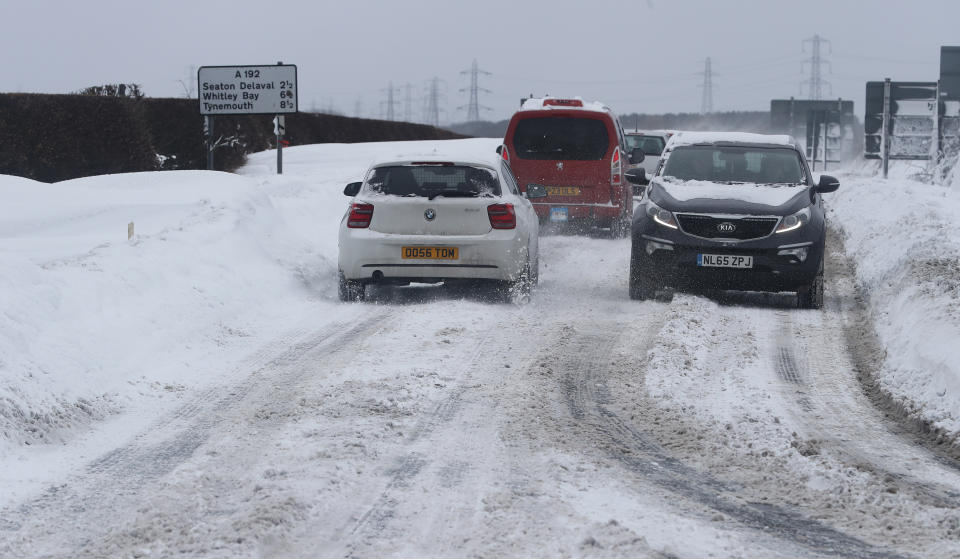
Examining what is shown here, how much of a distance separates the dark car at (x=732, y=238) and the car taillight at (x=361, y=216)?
108 inches

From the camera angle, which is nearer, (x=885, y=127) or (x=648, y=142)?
(x=648, y=142)

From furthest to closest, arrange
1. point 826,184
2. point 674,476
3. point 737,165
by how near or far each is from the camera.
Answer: point 737,165 < point 826,184 < point 674,476

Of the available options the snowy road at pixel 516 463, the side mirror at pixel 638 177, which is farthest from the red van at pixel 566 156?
the snowy road at pixel 516 463

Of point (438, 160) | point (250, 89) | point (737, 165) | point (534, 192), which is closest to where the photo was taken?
point (438, 160)

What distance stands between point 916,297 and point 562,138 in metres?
8.74

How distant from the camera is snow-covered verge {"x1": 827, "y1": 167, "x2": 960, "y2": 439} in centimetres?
668

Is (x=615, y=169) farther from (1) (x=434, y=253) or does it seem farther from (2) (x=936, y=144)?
(2) (x=936, y=144)

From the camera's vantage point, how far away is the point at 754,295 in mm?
12047

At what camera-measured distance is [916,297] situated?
922 cm

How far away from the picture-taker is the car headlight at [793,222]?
1075 cm

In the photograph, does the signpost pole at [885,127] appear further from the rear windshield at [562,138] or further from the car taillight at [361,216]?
the car taillight at [361,216]

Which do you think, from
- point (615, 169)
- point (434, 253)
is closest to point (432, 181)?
point (434, 253)

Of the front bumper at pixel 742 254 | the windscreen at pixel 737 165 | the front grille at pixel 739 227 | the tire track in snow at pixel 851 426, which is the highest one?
the windscreen at pixel 737 165

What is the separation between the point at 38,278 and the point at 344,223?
3.55 meters
